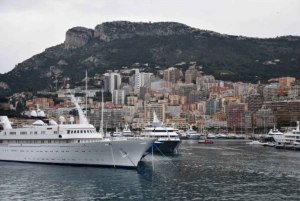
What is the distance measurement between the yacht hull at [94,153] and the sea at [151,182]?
0.83 metres

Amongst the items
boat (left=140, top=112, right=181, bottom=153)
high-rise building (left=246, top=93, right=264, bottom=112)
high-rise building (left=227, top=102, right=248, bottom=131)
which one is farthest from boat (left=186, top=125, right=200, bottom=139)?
boat (left=140, top=112, right=181, bottom=153)

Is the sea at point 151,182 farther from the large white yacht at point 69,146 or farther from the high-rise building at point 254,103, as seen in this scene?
the high-rise building at point 254,103

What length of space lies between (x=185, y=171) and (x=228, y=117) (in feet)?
486

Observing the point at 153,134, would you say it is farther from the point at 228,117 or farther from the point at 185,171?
the point at 228,117

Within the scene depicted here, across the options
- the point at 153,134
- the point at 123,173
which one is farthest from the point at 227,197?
the point at 153,134

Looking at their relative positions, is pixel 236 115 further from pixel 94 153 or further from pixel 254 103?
pixel 94 153

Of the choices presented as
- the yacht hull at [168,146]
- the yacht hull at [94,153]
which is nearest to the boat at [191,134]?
the yacht hull at [168,146]

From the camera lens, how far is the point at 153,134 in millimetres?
70938

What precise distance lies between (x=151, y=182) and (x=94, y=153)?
30.1 ft

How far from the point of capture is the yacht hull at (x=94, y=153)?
4572 cm

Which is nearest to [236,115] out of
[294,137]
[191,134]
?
[191,134]

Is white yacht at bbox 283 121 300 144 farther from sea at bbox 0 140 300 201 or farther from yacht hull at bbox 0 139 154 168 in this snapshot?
yacht hull at bbox 0 139 154 168

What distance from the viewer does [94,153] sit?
47.0 metres

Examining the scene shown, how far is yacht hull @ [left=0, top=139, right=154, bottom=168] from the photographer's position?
45.7 meters
